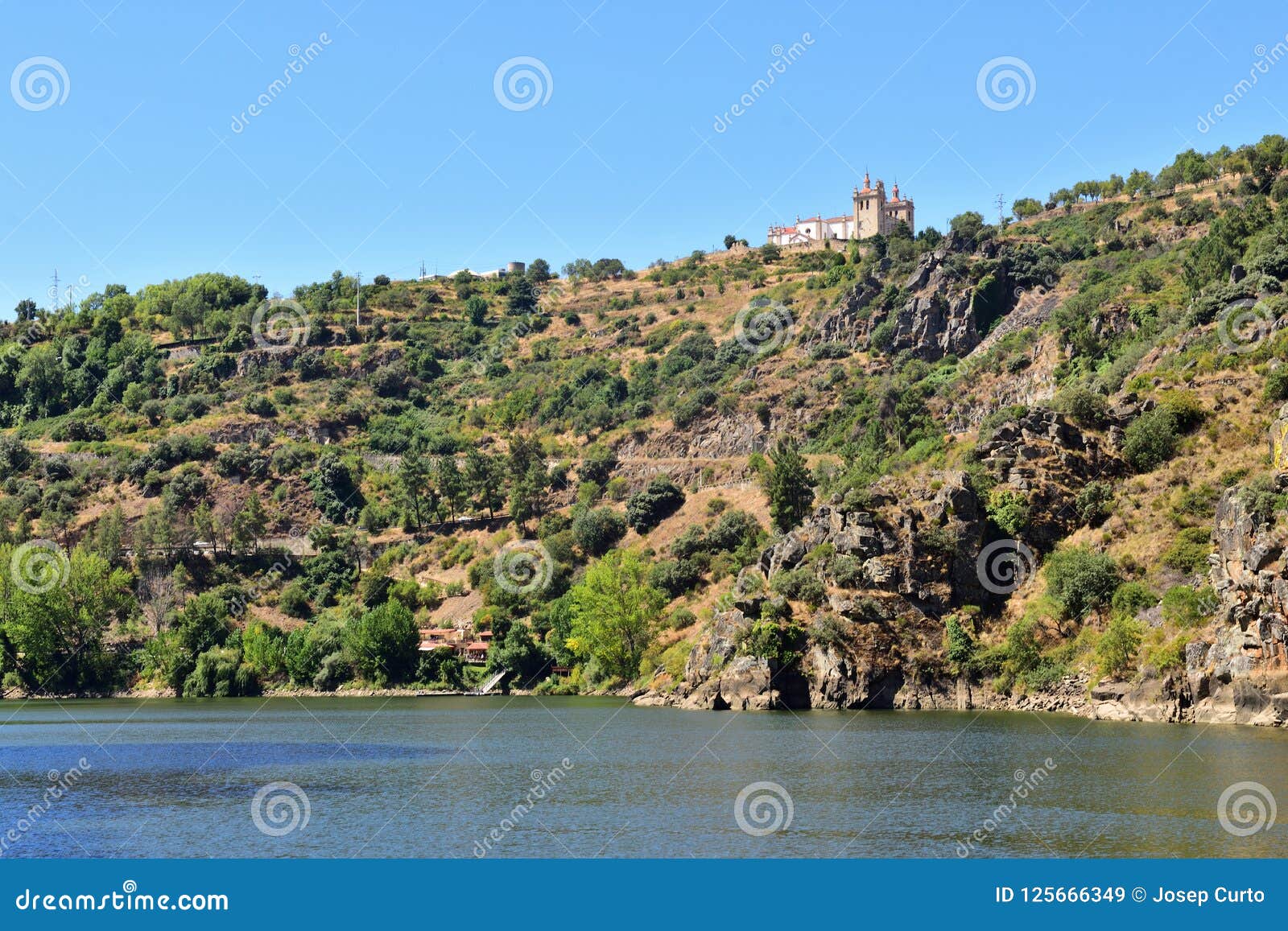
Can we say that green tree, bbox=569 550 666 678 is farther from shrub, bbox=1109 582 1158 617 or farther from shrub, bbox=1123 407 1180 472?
shrub, bbox=1109 582 1158 617

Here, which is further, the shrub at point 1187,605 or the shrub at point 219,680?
the shrub at point 219,680

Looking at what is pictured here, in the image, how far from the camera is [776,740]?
190 ft

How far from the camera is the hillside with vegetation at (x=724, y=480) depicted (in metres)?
75.3

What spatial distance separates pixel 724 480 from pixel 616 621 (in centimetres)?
3068

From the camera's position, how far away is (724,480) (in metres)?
125

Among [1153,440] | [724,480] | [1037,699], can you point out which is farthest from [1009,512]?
[724,480]

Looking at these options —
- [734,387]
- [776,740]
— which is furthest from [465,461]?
[776,740]

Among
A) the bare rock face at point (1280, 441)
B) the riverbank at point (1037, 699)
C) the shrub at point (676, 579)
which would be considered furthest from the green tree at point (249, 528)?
the bare rock face at point (1280, 441)

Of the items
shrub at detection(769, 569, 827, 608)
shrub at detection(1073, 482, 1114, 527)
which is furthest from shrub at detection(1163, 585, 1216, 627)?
shrub at detection(769, 569, 827, 608)

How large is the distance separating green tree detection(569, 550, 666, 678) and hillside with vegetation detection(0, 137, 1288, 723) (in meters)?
0.23

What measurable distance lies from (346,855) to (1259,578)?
1770 inches

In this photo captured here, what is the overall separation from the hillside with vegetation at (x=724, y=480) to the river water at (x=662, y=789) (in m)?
8.02

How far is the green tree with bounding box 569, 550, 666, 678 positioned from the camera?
319 ft

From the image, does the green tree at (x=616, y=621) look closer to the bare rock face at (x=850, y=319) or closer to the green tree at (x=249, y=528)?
the green tree at (x=249, y=528)
